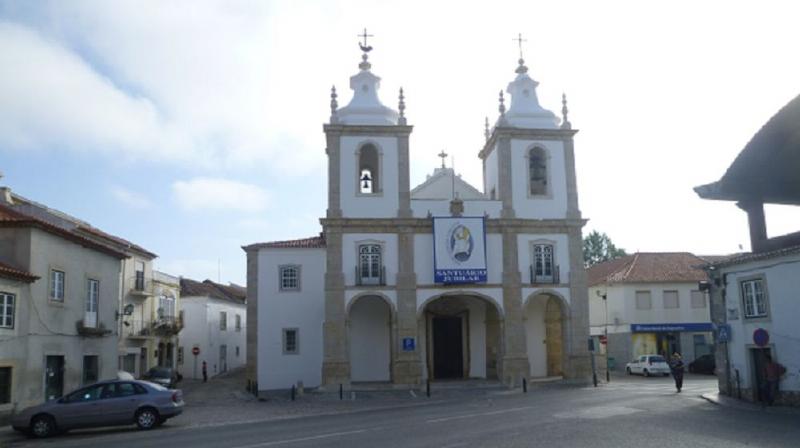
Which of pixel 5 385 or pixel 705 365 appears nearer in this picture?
pixel 5 385

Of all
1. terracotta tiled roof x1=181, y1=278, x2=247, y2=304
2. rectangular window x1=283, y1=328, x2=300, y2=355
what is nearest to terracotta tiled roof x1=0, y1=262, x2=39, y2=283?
rectangular window x1=283, y1=328, x2=300, y2=355

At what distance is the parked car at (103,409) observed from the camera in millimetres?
18812

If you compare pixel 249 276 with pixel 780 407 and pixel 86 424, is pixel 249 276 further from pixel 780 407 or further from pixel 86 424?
pixel 780 407

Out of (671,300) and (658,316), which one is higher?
(671,300)

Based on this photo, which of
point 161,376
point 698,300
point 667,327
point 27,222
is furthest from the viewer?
point 698,300

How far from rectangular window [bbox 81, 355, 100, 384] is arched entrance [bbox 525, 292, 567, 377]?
741 inches

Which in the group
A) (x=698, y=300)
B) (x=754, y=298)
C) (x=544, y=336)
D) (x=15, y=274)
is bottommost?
(x=544, y=336)

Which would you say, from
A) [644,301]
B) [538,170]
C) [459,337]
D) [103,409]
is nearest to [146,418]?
[103,409]

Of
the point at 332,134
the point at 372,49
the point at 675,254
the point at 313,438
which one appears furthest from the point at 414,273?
the point at 675,254

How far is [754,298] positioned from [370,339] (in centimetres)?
1737

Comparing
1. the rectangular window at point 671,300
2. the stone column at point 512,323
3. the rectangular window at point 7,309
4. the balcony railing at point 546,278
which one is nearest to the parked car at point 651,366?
the rectangular window at point 671,300

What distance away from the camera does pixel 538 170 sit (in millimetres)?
35906

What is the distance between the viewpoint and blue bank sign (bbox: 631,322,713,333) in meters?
44.2

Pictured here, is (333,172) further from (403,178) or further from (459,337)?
(459,337)
